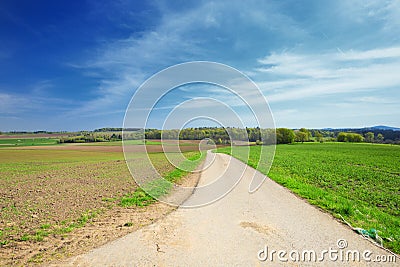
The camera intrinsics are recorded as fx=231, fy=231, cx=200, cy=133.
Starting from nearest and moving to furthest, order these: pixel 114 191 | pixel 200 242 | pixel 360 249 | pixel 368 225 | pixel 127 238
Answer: pixel 360 249
pixel 200 242
pixel 127 238
pixel 368 225
pixel 114 191

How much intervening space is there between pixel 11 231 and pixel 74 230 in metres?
2.19

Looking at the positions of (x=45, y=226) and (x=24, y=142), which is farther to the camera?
(x=24, y=142)

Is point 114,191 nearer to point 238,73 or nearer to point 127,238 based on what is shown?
point 127,238

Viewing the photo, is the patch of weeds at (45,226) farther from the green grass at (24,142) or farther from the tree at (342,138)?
the tree at (342,138)

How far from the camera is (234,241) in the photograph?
5957 millimetres

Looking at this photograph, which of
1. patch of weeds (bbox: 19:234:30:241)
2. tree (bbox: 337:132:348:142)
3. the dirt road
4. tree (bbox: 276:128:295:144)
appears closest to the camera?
the dirt road

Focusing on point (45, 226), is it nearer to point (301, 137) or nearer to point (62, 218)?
point (62, 218)

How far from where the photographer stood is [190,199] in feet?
34.7

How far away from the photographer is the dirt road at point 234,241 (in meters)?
5.10

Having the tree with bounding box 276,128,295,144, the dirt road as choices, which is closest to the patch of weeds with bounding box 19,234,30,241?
the dirt road

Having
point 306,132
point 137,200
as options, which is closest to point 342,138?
point 306,132

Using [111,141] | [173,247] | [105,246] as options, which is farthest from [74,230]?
[111,141]

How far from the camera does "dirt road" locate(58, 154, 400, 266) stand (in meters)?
5.10

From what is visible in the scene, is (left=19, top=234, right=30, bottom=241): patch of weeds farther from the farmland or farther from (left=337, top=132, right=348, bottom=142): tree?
(left=337, top=132, right=348, bottom=142): tree
